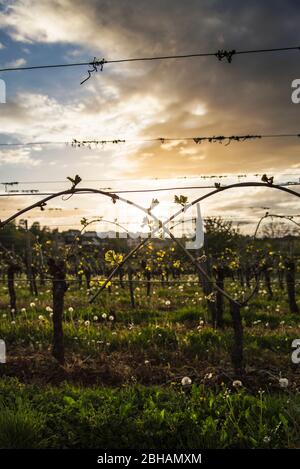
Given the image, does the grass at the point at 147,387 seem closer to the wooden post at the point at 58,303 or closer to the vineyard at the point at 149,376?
the vineyard at the point at 149,376

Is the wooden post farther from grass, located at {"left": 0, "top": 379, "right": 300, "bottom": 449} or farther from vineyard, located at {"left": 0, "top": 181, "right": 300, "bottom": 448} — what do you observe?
grass, located at {"left": 0, "top": 379, "right": 300, "bottom": 449}

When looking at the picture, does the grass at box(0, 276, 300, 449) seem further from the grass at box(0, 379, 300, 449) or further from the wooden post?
the wooden post

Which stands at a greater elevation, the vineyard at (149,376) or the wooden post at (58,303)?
the wooden post at (58,303)

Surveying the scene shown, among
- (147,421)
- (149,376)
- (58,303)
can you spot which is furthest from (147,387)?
(58,303)

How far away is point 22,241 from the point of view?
46281mm

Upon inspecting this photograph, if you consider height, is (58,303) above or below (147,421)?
above

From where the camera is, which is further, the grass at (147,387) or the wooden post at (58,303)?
the wooden post at (58,303)

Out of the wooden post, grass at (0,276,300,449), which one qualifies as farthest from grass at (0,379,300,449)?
the wooden post

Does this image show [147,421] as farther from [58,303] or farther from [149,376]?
[58,303]

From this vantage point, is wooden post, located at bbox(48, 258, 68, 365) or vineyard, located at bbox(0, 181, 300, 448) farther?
wooden post, located at bbox(48, 258, 68, 365)

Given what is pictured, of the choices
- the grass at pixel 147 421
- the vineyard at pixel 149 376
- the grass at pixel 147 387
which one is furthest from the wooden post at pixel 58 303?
the grass at pixel 147 421

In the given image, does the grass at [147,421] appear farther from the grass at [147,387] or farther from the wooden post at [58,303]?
the wooden post at [58,303]

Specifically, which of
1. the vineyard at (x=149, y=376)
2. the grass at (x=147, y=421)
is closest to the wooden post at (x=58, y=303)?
the vineyard at (x=149, y=376)

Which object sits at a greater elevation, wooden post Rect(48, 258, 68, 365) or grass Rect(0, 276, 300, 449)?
wooden post Rect(48, 258, 68, 365)
